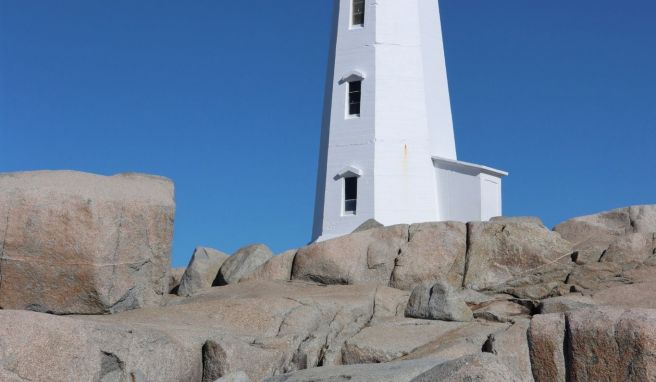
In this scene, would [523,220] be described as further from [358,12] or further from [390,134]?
[358,12]

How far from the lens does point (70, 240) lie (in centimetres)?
1233

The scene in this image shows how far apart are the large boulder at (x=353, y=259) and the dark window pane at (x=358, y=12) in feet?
32.3

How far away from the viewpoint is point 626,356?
30.0ft

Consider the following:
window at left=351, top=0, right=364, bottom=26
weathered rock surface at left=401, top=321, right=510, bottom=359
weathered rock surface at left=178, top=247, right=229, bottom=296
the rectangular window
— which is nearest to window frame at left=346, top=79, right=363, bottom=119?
the rectangular window

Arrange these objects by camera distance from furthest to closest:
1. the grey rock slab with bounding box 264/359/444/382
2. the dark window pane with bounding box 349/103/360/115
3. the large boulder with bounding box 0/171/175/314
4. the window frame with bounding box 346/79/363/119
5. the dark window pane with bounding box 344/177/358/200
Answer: the dark window pane with bounding box 349/103/360/115
the window frame with bounding box 346/79/363/119
the dark window pane with bounding box 344/177/358/200
the large boulder with bounding box 0/171/175/314
the grey rock slab with bounding box 264/359/444/382

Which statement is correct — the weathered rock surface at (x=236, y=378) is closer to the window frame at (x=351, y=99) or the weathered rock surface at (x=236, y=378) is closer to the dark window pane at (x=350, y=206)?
the dark window pane at (x=350, y=206)

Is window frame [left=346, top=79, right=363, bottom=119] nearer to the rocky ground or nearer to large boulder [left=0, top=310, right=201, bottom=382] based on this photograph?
the rocky ground

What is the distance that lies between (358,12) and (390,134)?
4178mm

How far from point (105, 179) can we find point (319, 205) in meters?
14.5

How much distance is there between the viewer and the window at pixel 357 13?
27.8 metres

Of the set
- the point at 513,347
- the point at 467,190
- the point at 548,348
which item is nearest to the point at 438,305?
the point at 513,347

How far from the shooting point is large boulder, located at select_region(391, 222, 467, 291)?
61.9ft

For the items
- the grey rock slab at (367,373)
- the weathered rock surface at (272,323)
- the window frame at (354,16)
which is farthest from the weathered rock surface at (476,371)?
the window frame at (354,16)

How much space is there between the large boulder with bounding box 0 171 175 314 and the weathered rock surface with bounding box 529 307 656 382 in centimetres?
602
